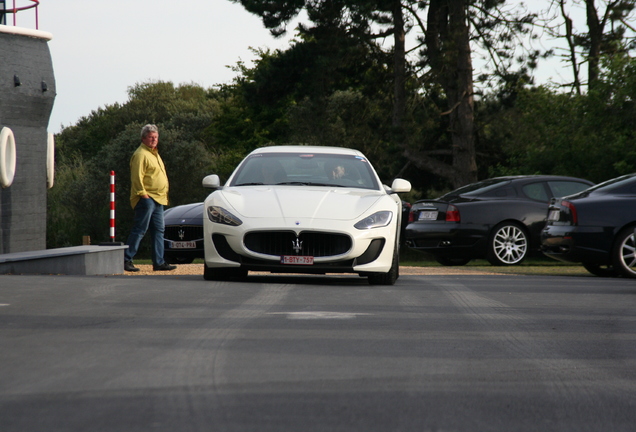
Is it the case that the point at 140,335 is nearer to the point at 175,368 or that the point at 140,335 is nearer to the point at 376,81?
the point at 175,368

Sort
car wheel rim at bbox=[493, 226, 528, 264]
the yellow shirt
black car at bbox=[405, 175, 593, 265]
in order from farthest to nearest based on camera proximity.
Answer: car wheel rim at bbox=[493, 226, 528, 264]
black car at bbox=[405, 175, 593, 265]
the yellow shirt

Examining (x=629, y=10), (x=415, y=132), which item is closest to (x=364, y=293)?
(x=415, y=132)

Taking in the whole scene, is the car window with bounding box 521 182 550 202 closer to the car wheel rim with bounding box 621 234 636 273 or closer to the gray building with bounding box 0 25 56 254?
the car wheel rim with bounding box 621 234 636 273

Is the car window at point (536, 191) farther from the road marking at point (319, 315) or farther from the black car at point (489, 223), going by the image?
the road marking at point (319, 315)

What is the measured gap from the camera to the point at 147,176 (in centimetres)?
1294

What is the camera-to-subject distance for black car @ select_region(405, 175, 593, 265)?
16.2 metres

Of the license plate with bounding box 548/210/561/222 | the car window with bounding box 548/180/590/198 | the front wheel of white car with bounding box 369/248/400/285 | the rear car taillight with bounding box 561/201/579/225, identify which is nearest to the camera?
the front wheel of white car with bounding box 369/248/400/285

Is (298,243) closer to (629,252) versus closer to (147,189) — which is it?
(147,189)

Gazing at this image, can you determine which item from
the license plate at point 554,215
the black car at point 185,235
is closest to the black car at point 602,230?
the license plate at point 554,215

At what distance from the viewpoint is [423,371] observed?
5.04 metres

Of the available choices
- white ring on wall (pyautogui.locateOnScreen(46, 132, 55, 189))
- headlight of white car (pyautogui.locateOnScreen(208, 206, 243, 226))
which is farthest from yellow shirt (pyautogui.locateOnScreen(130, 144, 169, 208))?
white ring on wall (pyautogui.locateOnScreen(46, 132, 55, 189))

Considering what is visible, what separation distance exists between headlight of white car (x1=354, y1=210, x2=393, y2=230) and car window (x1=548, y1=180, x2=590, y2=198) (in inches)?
288

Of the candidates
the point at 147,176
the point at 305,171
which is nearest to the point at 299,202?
the point at 305,171

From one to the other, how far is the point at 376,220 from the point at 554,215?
4046 millimetres
